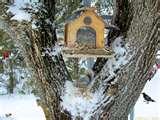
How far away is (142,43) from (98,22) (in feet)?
1.07

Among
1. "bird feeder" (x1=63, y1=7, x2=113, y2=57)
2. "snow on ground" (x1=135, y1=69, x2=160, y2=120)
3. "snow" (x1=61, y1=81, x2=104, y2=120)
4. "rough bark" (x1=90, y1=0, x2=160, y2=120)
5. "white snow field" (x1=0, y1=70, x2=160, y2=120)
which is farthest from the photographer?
"snow on ground" (x1=135, y1=69, x2=160, y2=120)

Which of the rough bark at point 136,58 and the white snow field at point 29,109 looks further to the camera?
the white snow field at point 29,109

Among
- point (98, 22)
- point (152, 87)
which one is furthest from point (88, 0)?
point (152, 87)

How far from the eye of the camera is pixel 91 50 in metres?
2.67

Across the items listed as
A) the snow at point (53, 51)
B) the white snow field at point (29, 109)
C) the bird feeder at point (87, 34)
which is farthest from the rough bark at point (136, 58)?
the white snow field at point (29, 109)

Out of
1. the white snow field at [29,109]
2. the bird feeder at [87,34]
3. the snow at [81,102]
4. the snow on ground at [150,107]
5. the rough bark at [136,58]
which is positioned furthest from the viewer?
the snow on ground at [150,107]

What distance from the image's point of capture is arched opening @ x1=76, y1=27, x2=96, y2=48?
2719 millimetres

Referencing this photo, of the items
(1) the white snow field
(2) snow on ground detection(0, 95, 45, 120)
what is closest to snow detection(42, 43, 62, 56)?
(1) the white snow field

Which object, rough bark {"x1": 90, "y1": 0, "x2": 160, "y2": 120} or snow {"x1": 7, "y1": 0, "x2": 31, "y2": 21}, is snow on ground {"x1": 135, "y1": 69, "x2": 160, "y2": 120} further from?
snow {"x1": 7, "y1": 0, "x2": 31, "y2": 21}

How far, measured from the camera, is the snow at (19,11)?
2619 millimetres

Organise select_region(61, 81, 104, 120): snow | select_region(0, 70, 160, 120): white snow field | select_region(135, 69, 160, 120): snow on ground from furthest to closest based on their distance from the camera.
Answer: select_region(135, 69, 160, 120): snow on ground, select_region(0, 70, 160, 120): white snow field, select_region(61, 81, 104, 120): snow

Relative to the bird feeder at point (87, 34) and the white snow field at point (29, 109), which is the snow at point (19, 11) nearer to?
the bird feeder at point (87, 34)

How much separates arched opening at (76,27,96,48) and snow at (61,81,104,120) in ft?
0.98

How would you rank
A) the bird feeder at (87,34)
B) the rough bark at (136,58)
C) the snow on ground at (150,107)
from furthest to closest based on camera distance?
1. the snow on ground at (150,107)
2. the bird feeder at (87,34)
3. the rough bark at (136,58)
